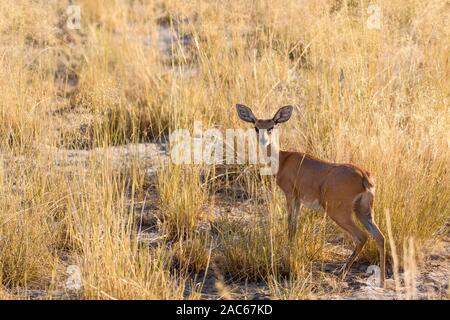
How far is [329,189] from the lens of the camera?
567 cm

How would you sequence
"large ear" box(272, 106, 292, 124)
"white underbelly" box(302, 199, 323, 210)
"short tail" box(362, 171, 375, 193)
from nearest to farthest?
"short tail" box(362, 171, 375, 193) < "white underbelly" box(302, 199, 323, 210) < "large ear" box(272, 106, 292, 124)

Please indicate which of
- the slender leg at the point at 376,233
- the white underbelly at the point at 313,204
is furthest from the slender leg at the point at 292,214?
the slender leg at the point at 376,233

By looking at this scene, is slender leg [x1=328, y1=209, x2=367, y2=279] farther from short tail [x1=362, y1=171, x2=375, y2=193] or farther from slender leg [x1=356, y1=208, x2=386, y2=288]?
short tail [x1=362, y1=171, x2=375, y2=193]

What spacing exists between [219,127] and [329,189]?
7.97 ft

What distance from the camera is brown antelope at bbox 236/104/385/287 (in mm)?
5559

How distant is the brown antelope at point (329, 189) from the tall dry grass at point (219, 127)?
0.58 ft

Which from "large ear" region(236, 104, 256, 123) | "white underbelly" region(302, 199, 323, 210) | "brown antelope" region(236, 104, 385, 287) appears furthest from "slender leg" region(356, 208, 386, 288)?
"large ear" region(236, 104, 256, 123)

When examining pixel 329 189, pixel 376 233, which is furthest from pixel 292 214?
pixel 376 233

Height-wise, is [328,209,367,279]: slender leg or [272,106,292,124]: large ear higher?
[272,106,292,124]: large ear

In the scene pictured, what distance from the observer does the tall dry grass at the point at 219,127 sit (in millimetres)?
5590

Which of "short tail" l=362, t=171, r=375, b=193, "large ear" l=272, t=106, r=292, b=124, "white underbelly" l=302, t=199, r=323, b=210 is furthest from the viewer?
"large ear" l=272, t=106, r=292, b=124

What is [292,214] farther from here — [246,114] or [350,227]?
[246,114]

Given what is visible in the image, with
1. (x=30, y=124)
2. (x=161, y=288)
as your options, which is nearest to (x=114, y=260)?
(x=161, y=288)

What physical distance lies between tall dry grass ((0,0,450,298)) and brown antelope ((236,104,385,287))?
18 centimetres
